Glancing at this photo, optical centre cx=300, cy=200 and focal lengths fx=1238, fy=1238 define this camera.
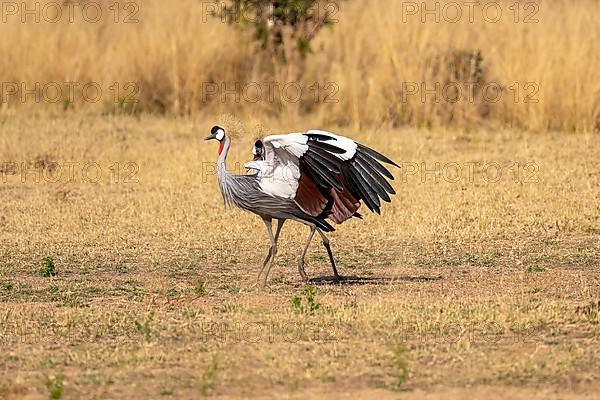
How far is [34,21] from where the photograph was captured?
1573cm

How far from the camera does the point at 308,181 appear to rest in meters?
8.09

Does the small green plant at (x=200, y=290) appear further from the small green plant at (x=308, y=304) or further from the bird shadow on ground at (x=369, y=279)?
the bird shadow on ground at (x=369, y=279)

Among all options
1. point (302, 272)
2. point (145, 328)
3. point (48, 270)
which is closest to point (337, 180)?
point (302, 272)

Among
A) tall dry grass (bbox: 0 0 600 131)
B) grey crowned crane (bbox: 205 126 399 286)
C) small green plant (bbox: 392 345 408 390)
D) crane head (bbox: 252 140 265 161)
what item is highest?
tall dry grass (bbox: 0 0 600 131)

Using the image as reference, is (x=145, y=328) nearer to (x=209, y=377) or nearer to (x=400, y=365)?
(x=209, y=377)

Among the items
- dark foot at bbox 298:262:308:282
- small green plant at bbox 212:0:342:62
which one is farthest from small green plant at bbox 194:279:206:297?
small green plant at bbox 212:0:342:62

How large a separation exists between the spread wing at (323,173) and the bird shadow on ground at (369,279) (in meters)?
0.43

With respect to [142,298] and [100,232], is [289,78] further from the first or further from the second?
[142,298]

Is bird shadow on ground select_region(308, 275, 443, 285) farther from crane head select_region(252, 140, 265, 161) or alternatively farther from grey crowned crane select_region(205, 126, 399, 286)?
crane head select_region(252, 140, 265, 161)

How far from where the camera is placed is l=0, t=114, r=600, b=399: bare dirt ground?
A: 5895 mm

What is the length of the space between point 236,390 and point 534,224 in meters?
5.03

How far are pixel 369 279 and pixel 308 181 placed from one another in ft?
2.75

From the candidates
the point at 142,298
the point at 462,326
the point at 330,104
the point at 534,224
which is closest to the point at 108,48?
the point at 330,104

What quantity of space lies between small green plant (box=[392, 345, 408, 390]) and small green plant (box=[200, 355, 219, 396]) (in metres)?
0.85
